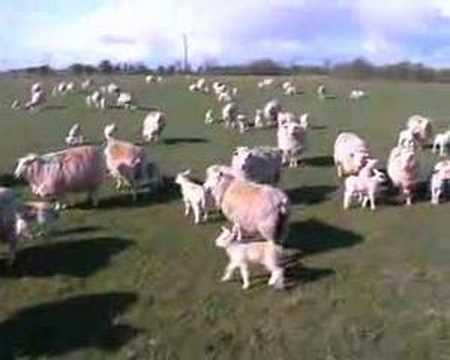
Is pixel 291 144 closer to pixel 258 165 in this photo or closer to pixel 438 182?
pixel 258 165

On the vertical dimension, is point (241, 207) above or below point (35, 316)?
above

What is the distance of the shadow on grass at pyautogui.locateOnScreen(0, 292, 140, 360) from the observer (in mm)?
19906

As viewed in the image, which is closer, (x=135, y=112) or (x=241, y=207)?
(x=241, y=207)

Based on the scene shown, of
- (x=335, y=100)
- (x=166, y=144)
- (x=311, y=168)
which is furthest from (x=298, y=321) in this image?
(x=335, y=100)

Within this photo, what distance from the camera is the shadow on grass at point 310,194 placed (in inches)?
1123

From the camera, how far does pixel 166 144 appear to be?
4119 cm

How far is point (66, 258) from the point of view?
79.1 feet

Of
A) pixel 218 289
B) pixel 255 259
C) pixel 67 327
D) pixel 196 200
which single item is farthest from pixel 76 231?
pixel 255 259

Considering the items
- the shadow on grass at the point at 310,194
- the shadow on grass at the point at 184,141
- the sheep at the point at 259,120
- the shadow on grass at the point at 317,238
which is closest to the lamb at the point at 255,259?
the shadow on grass at the point at 317,238

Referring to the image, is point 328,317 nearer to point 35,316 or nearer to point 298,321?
point 298,321

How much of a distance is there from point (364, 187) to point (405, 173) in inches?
47.1

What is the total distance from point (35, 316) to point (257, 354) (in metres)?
4.53

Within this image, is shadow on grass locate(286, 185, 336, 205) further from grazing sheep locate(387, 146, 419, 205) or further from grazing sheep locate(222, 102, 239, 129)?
grazing sheep locate(222, 102, 239, 129)

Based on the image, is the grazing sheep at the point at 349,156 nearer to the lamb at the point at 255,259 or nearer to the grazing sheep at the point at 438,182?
the grazing sheep at the point at 438,182
